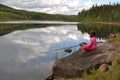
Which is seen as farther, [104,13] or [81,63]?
[104,13]

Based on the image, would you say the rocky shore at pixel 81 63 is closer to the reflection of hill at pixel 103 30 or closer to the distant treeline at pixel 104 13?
the reflection of hill at pixel 103 30

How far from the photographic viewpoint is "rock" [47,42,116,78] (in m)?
19.7

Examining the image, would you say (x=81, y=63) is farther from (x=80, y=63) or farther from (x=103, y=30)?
(x=103, y=30)

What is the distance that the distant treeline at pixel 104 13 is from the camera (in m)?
159

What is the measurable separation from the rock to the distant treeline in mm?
134326

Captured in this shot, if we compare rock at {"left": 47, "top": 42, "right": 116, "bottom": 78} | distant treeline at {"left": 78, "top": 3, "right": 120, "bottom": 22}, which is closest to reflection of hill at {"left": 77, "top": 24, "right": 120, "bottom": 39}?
rock at {"left": 47, "top": 42, "right": 116, "bottom": 78}

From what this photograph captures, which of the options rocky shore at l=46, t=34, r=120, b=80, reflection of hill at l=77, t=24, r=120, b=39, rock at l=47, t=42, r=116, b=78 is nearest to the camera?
rocky shore at l=46, t=34, r=120, b=80

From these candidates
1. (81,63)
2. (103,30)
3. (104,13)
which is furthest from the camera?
(104,13)

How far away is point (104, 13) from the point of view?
583 ft

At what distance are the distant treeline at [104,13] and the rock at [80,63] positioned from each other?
134 m

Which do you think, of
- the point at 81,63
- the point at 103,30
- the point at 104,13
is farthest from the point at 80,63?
the point at 104,13

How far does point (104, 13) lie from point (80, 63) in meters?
161

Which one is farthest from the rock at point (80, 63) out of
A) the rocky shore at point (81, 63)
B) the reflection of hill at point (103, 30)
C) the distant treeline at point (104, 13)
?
the distant treeline at point (104, 13)

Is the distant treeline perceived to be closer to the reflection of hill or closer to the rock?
the reflection of hill
